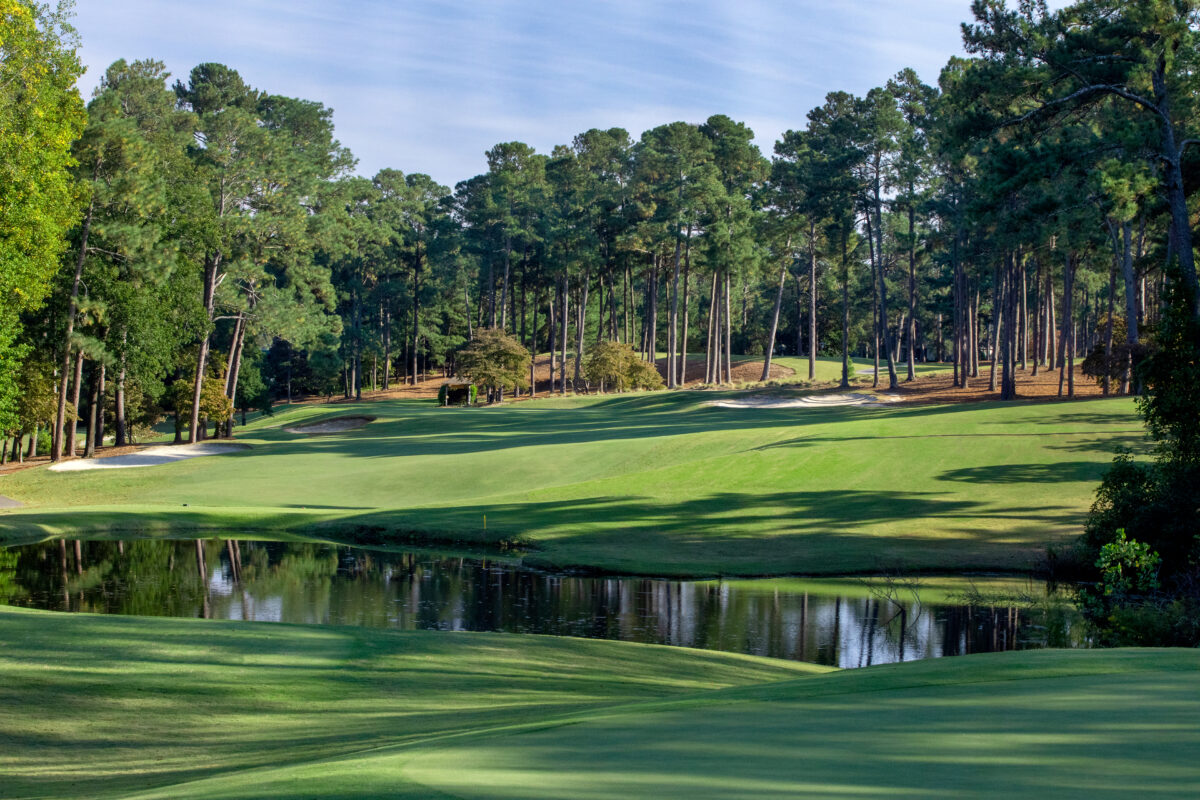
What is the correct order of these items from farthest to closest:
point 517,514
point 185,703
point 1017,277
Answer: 1. point 1017,277
2. point 517,514
3. point 185,703

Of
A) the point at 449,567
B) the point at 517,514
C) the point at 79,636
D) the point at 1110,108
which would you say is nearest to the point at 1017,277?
the point at 1110,108

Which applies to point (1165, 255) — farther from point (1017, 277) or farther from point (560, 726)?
point (560, 726)

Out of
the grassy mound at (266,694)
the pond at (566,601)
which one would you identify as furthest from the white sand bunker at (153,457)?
the grassy mound at (266,694)

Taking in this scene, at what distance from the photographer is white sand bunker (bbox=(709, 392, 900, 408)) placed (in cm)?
5250

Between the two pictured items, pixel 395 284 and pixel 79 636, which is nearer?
pixel 79 636

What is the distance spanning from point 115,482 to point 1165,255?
38449 millimetres

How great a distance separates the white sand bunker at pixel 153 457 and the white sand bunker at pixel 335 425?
1054 centimetres

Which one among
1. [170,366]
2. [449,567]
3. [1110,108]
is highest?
[1110,108]

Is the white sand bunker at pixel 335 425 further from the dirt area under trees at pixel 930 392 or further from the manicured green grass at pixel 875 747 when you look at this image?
the manicured green grass at pixel 875 747

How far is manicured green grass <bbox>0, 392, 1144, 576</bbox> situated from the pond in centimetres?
159

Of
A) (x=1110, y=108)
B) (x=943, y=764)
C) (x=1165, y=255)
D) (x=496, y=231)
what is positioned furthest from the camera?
(x=496, y=231)

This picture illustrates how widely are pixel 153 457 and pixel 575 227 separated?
42.3 metres

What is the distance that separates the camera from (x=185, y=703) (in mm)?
9586

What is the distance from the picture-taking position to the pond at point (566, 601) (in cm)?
1786
